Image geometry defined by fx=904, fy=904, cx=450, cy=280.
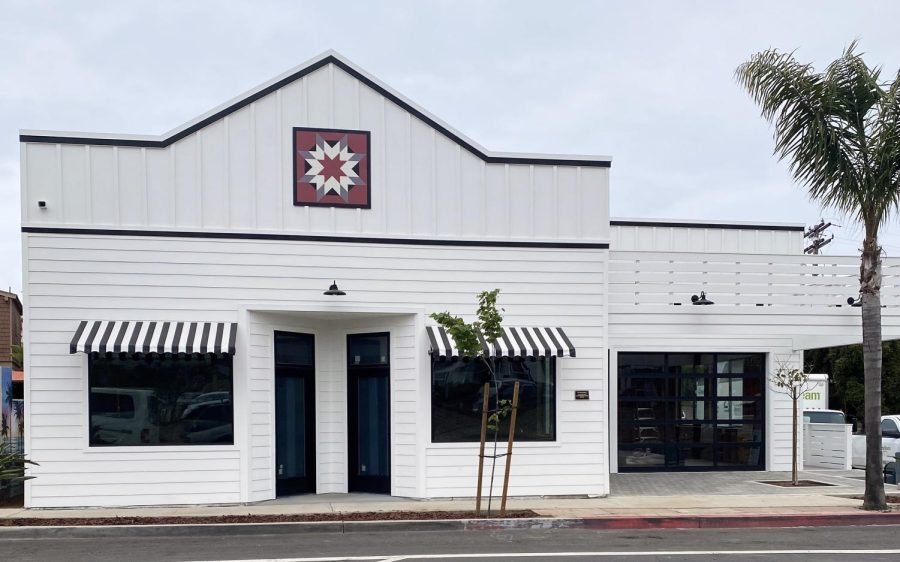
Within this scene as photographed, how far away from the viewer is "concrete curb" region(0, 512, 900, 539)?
1143cm

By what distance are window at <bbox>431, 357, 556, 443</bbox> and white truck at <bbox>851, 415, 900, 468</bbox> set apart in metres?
9.07

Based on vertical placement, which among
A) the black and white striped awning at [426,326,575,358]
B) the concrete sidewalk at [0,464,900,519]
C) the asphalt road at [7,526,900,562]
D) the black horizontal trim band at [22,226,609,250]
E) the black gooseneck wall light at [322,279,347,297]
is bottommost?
the concrete sidewalk at [0,464,900,519]

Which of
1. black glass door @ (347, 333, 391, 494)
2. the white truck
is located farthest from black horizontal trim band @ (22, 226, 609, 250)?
the white truck

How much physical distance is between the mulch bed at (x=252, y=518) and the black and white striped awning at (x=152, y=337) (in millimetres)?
2292

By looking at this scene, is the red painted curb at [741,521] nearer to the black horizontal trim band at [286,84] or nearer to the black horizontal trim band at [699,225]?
the black horizontal trim band at [286,84]

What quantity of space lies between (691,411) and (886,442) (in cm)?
479

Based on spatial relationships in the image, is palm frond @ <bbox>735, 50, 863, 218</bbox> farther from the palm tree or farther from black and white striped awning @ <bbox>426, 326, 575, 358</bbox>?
black and white striped awning @ <bbox>426, 326, 575, 358</bbox>

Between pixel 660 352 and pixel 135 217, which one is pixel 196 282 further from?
pixel 660 352

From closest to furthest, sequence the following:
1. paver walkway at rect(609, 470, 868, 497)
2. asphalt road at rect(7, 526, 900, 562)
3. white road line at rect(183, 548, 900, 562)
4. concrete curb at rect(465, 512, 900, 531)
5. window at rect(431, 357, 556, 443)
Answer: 1. white road line at rect(183, 548, 900, 562)
2. asphalt road at rect(7, 526, 900, 562)
3. concrete curb at rect(465, 512, 900, 531)
4. window at rect(431, 357, 556, 443)
5. paver walkway at rect(609, 470, 868, 497)

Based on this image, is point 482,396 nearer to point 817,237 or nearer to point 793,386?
point 793,386

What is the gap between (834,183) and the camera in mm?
14047

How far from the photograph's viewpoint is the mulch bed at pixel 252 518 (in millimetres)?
11797

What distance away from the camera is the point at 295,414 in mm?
14547

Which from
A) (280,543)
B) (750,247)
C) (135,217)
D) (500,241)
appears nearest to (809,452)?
(750,247)
